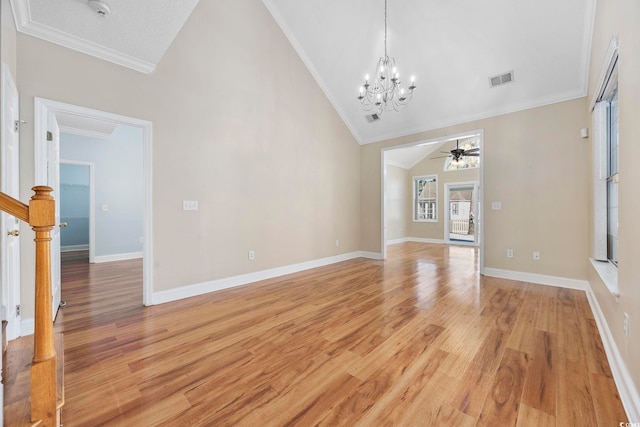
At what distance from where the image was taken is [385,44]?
4.11 m

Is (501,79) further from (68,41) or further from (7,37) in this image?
(7,37)

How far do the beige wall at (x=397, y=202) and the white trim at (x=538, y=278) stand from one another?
4.47 meters

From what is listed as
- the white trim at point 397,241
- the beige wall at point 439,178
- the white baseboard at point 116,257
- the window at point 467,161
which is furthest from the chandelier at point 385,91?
the white baseboard at point 116,257

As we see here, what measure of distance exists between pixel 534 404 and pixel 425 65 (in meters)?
4.43

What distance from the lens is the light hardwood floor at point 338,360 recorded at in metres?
1.41

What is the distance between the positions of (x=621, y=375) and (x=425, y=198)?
27.6 ft

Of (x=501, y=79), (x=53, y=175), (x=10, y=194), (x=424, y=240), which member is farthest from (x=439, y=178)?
(x=10, y=194)

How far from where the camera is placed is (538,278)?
12.9 feet

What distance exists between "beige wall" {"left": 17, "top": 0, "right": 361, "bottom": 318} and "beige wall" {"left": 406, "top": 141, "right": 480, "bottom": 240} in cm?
557

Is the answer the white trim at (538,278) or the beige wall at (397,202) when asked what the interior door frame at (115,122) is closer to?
the white trim at (538,278)

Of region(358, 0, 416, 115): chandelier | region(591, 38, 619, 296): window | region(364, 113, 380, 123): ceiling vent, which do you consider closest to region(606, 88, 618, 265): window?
region(591, 38, 619, 296): window

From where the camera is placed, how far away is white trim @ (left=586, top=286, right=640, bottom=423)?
1326 mm

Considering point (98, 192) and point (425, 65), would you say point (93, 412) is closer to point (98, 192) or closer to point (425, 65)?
point (425, 65)

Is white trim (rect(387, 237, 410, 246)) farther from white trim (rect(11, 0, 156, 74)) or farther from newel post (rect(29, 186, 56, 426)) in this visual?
newel post (rect(29, 186, 56, 426))
